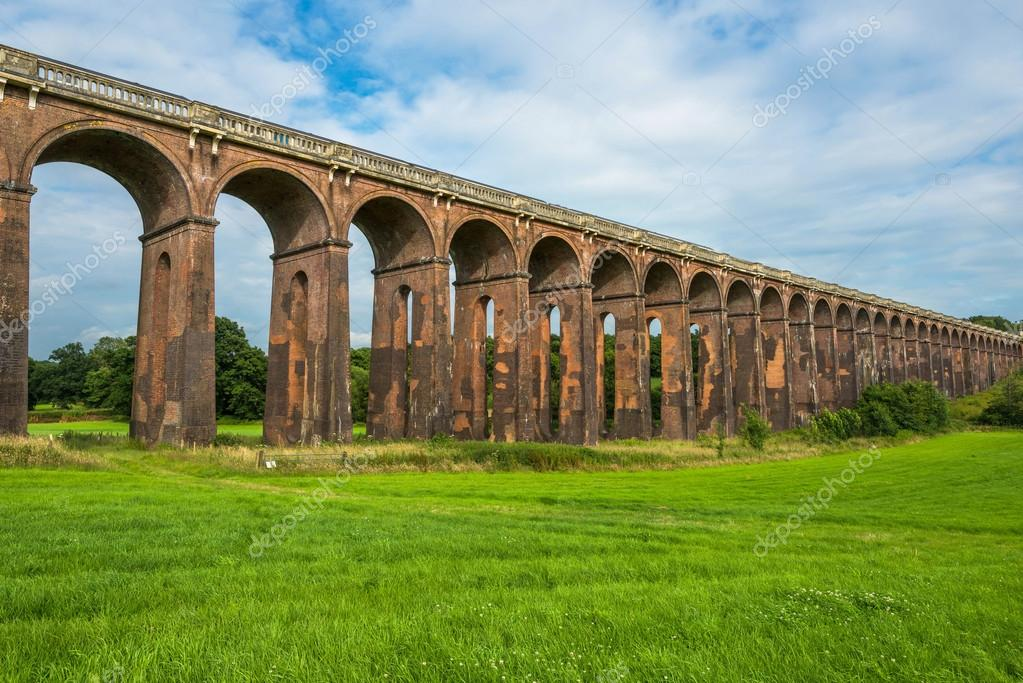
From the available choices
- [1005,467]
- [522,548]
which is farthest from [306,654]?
[1005,467]

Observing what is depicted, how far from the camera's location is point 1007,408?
210ft

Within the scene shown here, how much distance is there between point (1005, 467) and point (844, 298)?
47.1 meters

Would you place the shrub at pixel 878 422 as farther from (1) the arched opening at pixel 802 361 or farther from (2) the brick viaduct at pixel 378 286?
(1) the arched opening at pixel 802 361

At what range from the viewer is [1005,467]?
28.4 m

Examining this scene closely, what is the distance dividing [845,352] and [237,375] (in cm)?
6190

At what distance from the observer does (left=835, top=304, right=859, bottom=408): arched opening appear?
7300 cm

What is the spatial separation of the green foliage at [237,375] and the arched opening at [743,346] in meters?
43.0

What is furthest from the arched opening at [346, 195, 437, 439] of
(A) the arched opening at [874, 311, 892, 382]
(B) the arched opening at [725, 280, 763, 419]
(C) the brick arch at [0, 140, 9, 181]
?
(A) the arched opening at [874, 311, 892, 382]

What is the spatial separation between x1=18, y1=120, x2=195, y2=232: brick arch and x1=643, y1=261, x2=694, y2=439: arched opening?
31650mm

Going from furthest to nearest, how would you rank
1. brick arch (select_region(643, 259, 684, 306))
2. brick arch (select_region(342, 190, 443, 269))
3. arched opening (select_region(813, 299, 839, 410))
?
arched opening (select_region(813, 299, 839, 410)) < brick arch (select_region(643, 259, 684, 306)) < brick arch (select_region(342, 190, 443, 269))

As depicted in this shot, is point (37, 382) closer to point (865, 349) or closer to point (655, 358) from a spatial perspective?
point (655, 358)

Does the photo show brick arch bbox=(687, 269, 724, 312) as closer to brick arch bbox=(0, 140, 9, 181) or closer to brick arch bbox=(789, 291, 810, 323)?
brick arch bbox=(789, 291, 810, 323)

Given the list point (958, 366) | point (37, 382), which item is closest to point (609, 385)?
point (958, 366)

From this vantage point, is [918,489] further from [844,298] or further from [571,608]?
[844,298]
